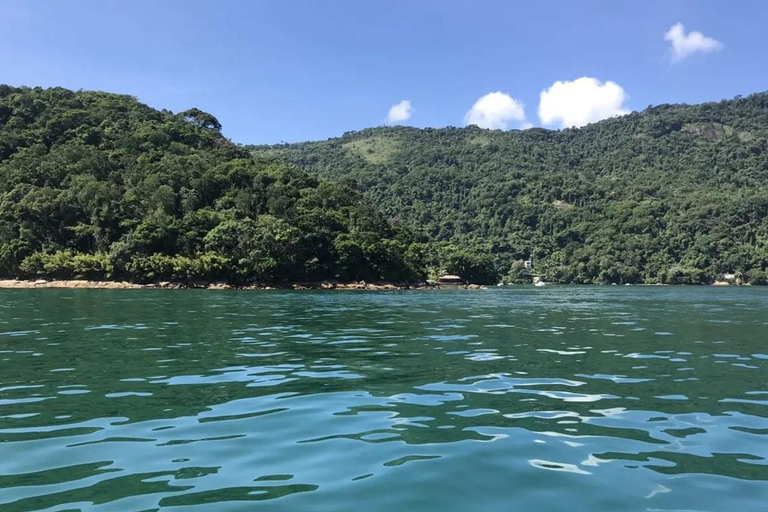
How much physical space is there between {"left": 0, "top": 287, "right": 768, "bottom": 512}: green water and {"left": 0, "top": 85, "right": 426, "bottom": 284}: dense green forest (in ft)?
246

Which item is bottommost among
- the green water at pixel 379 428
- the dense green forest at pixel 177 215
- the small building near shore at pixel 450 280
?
the small building near shore at pixel 450 280

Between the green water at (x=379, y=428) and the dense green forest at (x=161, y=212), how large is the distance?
75101 mm

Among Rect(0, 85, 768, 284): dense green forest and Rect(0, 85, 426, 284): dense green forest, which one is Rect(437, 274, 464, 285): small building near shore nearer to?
Rect(0, 85, 768, 284): dense green forest

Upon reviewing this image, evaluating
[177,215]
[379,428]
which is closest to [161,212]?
[177,215]

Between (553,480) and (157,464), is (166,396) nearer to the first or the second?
(157,464)

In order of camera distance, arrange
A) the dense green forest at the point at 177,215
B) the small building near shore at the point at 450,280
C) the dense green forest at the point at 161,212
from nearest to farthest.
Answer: the dense green forest at the point at 161,212
the dense green forest at the point at 177,215
the small building near shore at the point at 450,280

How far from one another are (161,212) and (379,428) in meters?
98.8

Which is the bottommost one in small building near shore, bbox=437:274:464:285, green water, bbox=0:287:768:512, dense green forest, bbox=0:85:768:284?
small building near shore, bbox=437:274:464:285

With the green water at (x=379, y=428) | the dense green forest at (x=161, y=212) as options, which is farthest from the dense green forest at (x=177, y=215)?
the green water at (x=379, y=428)

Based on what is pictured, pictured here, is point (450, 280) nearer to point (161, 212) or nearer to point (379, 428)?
point (161, 212)

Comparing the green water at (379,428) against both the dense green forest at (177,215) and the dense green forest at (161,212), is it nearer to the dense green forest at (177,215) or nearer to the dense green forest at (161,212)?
the dense green forest at (161,212)

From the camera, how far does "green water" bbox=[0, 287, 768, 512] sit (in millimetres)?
5531

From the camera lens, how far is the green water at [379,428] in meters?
5.53

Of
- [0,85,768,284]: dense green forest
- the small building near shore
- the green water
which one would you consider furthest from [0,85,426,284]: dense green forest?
the green water
